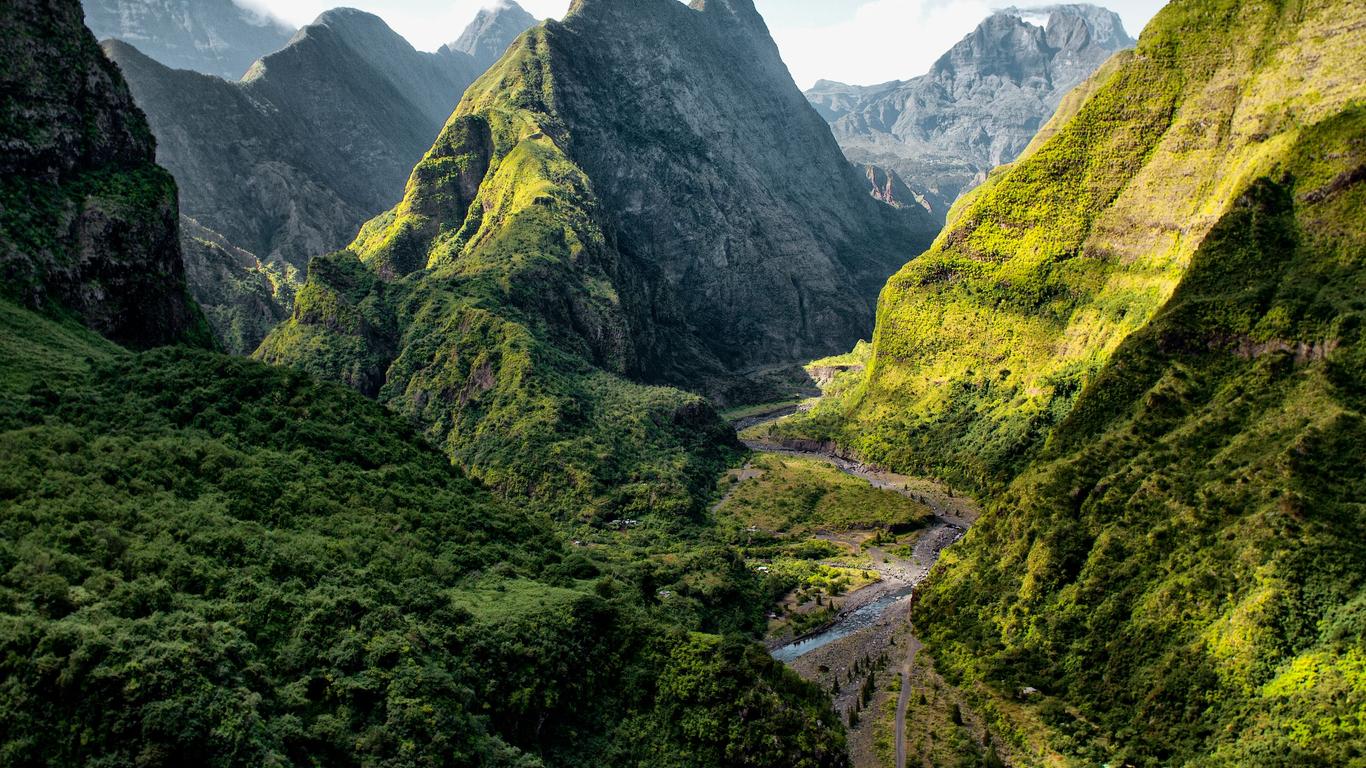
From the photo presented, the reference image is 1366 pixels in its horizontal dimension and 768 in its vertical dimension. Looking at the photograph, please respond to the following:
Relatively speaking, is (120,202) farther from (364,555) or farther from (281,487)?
(364,555)

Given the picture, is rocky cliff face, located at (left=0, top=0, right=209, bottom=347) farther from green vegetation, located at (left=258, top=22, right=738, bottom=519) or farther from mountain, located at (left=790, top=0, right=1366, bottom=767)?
mountain, located at (left=790, top=0, right=1366, bottom=767)

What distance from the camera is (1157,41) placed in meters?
153

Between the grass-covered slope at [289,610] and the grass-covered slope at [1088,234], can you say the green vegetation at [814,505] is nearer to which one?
the grass-covered slope at [1088,234]

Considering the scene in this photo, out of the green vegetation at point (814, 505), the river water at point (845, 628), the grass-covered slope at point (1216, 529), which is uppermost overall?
the grass-covered slope at point (1216, 529)

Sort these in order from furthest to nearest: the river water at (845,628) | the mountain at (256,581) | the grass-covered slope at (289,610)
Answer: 1. the river water at (845,628)
2. the mountain at (256,581)
3. the grass-covered slope at (289,610)

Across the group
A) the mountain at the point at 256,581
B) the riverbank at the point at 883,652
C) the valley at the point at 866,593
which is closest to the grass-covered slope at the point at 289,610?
the mountain at the point at 256,581

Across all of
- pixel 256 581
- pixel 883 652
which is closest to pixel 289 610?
pixel 256 581

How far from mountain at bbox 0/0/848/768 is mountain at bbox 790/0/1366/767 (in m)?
25.1

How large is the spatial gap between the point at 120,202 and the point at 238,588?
231 feet

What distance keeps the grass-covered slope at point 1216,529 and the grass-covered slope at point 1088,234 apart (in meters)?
17.6

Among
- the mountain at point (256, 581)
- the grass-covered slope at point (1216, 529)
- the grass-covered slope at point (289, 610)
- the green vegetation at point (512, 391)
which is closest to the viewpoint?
the grass-covered slope at point (289, 610)

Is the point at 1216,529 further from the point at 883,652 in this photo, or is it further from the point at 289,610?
the point at 289,610

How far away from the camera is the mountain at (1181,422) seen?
67250mm

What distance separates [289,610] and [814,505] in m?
105
